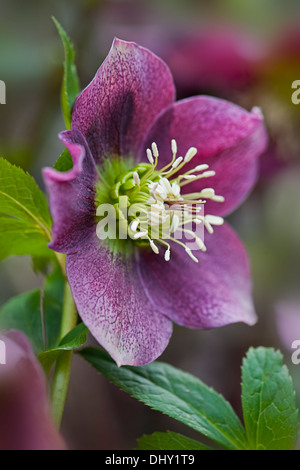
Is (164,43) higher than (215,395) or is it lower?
higher

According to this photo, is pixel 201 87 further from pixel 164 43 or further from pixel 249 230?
pixel 249 230

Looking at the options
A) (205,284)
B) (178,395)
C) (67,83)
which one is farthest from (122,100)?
(178,395)

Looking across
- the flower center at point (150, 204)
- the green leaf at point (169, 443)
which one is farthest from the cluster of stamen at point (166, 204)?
the green leaf at point (169, 443)

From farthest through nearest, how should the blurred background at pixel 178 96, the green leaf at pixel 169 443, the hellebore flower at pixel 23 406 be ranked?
the blurred background at pixel 178 96, the green leaf at pixel 169 443, the hellebore flower at pixel 23 406

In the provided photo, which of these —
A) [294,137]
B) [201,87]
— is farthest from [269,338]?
[201,87]

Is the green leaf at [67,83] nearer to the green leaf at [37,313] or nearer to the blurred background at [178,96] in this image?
the green leaf at [37,313]
